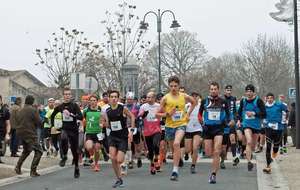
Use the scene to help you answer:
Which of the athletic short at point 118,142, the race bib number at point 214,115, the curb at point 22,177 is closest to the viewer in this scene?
the athletic short at point 118,142

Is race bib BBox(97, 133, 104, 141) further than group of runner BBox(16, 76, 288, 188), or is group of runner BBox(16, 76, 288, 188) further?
race bib BBox(97, 133, 104, 141)

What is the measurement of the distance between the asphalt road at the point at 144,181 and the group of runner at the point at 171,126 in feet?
0.84

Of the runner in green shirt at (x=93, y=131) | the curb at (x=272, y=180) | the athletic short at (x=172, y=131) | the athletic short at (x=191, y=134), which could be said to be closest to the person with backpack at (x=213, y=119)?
the athletic short at (x=172, y=131)

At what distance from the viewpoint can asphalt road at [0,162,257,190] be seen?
11375mm

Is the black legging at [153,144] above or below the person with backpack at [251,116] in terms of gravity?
below

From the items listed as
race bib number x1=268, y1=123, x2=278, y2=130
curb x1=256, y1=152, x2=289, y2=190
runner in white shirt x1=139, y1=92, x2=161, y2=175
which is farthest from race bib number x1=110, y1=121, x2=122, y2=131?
race bib number x1=268, y1=123, x2=278, y2=130

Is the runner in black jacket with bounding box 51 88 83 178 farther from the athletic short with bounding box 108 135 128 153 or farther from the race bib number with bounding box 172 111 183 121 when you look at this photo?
the race bib number with bounding box 172 111 183 121

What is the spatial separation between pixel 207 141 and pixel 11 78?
82.7 meters

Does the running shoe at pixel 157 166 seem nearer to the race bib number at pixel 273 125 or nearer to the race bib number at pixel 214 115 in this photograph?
the race bib number at pixel 214 115

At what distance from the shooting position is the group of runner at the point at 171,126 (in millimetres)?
11891

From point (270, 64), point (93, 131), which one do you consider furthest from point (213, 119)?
point (270, 64)

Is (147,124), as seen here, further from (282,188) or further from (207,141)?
(282,188)

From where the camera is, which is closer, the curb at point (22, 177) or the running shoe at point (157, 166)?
the curb at point (22, 177)

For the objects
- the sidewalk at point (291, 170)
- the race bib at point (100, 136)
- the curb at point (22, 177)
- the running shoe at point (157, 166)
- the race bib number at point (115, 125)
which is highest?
the race bib number at point (115, 125)
